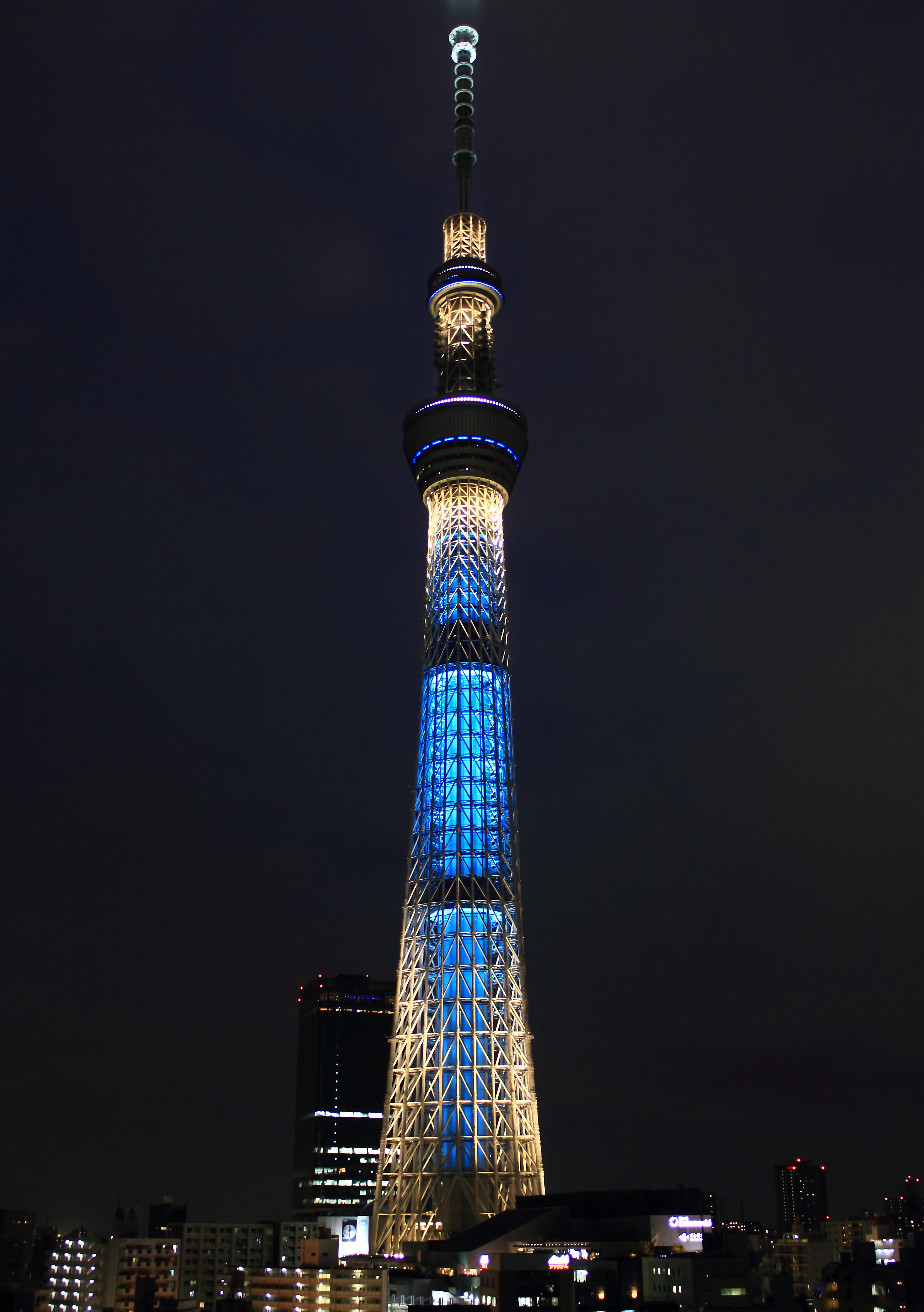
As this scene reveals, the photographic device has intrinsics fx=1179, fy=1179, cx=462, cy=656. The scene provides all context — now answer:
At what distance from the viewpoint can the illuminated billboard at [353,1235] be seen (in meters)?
93.1

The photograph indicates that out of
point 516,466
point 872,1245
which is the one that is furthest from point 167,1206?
point 516,466

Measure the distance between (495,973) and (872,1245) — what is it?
197 ft

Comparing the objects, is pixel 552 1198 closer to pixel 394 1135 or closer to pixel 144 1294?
pixel 394 1135

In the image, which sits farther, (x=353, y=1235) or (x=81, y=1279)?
(x=81, y=1279)

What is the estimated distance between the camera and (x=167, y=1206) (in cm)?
14175

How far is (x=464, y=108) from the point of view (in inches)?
4700

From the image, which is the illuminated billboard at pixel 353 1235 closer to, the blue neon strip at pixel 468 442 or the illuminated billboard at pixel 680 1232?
the illuminated billboard at pixel 680 1232

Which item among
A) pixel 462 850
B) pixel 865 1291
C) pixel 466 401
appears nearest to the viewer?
pixel 865 1291

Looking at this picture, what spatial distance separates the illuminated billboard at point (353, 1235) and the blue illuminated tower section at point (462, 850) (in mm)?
8807

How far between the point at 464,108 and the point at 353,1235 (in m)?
106

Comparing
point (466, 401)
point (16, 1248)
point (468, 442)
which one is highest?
point (466, 401)

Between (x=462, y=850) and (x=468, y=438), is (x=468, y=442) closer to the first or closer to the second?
(x=468, y=438)

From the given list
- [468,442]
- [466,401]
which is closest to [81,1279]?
[468,442]

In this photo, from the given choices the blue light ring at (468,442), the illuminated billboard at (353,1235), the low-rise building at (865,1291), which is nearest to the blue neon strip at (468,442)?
the blue light ring at (468,442)
